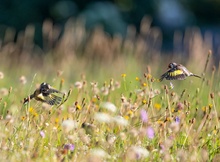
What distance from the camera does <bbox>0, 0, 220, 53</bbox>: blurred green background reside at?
14.3 meters

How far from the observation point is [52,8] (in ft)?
49.5

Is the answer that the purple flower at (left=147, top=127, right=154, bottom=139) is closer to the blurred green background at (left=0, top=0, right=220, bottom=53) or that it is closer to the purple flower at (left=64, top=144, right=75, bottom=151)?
the purple flower at (left=64, top=144, right=75, bottom=151)

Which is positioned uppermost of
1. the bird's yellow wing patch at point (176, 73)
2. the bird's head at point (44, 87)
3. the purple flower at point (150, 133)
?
the bird's yellow wing patch at point (176, 73)

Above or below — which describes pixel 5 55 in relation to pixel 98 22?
below

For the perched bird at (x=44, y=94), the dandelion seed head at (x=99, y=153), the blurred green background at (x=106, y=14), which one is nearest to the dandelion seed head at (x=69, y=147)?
the dandelion seed head at (x=99, y=153)

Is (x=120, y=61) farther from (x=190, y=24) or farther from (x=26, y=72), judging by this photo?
(x=190, y=24)

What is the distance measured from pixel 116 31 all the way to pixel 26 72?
204 inches

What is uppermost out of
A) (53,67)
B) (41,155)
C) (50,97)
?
(53,67)

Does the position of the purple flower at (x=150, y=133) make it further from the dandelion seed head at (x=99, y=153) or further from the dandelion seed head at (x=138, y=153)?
the dandelion seed head at (x=99, y=153)

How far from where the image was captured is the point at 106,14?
14297 mm

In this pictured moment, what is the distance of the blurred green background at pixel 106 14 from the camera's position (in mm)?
14281

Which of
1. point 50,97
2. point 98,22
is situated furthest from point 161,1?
point 50,97

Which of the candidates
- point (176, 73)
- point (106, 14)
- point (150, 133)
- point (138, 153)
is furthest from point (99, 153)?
point (106, 14)

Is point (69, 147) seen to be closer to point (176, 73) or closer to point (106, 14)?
point (176, 73)
